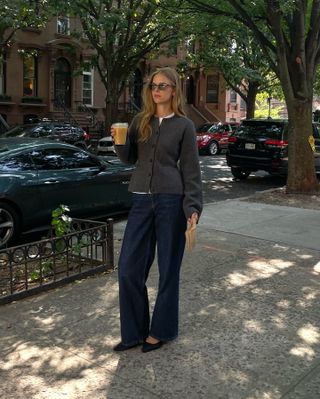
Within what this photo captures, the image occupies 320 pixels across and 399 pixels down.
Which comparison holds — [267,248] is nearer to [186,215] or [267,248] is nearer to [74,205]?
[74,205]

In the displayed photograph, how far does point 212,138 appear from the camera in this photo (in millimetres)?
24531

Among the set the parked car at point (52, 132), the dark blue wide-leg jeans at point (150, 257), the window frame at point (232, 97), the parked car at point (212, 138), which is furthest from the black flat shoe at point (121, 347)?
the window frame at point (232, 97)

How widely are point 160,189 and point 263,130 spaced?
10511mm

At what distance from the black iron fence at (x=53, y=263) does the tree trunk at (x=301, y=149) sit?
20.8 ft

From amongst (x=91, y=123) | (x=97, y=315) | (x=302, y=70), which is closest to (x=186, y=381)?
(x=97, y=315)

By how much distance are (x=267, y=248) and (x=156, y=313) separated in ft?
10.7

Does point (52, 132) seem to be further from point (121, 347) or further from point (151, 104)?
point (121, 347)

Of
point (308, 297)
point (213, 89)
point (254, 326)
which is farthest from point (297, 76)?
point (213, 89)

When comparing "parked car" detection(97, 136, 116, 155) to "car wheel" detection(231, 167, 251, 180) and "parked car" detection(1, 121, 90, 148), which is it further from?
"car wheel" detection(231, 167, 251, 180)

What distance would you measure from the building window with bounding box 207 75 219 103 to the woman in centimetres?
3540

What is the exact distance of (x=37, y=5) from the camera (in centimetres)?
1653

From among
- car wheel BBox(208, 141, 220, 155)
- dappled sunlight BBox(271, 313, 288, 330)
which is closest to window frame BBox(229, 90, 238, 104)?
car wheel BBox(208, 141, 220, 155)

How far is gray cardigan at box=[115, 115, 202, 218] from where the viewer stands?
136 inches

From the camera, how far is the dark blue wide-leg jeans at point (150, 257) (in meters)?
3.47
